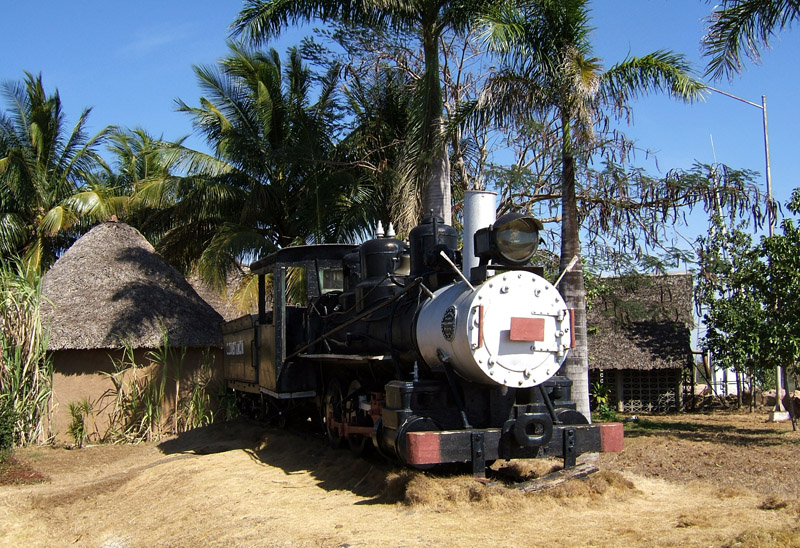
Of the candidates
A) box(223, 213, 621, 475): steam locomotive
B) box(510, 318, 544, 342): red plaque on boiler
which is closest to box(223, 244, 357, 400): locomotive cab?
box(223, 213, 621, 475): steam locomotive

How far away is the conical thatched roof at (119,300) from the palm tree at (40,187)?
25.7ft

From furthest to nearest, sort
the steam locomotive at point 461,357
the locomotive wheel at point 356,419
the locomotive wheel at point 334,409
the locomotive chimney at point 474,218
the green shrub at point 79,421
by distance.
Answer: the green shrub at point 79,421
the locomotive wheel at point 334,409
the locomotive wheel at point 356,419
the locomotive chimney at point 474,218
the steam locomotive at point 461,357

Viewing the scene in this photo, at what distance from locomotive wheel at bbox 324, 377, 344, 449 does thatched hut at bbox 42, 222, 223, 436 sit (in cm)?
538

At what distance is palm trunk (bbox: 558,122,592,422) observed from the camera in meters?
10.4

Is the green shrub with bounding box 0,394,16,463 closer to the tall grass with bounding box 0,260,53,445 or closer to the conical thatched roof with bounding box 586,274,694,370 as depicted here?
the tall grass with bounding box 0,260,53,445

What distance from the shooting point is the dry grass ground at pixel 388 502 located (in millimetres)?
5430

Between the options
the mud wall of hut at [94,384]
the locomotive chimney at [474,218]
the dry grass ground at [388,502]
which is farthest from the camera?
the mud wall of hut at [94,384]

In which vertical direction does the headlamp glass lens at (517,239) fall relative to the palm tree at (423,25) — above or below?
below

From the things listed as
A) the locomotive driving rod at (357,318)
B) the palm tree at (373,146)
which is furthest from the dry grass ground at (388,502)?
the palm tree at (373,146)

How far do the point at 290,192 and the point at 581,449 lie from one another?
12.8 m

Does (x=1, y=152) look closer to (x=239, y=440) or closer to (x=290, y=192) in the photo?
(x=290, y=192)

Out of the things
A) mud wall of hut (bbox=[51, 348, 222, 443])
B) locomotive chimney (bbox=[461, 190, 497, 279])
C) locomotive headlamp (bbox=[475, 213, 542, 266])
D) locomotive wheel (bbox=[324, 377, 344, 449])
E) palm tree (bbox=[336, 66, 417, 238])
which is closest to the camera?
locomotive headlamp (bbox=[475, 213, 542, 266])

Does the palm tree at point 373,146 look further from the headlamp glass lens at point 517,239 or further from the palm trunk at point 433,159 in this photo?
the headlamp glass lens at point 517,239

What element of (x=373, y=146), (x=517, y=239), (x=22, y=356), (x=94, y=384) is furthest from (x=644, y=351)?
(x=22, y=356)
